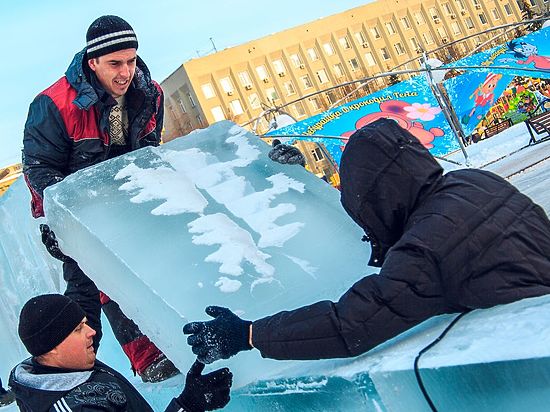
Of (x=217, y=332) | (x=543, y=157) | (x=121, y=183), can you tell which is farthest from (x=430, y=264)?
(x=543, y=157)

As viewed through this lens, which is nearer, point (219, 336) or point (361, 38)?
point (219, 336)

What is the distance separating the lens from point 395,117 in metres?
9.05

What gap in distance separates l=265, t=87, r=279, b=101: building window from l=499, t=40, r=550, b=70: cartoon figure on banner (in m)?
35.3

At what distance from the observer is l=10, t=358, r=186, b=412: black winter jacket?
178 centimetres

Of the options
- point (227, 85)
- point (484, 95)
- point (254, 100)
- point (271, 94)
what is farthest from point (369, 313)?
point (271, 94)

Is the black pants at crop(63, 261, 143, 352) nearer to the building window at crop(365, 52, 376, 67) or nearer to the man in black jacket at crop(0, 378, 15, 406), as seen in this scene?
the man in black jacket at crop(0, 378, 15, 406)

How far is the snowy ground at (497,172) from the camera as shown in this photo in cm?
148

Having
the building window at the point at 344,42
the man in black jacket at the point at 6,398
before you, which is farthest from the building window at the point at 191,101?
the man in black jacket at the point at 6,398

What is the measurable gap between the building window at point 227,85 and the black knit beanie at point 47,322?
41750mm

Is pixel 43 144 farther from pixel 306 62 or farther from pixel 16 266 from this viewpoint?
pixel 306 62

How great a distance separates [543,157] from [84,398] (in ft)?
26.5

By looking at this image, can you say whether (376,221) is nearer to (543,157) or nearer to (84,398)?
(84,398)

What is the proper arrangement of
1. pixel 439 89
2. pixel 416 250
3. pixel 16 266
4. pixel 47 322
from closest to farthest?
pixel 416 250 < pixel 47 322 < pixel 16 266 < pixel 439 89

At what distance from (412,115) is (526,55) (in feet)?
6.24
